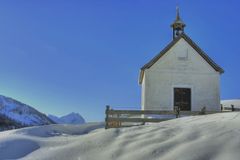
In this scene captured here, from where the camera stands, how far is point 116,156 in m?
10.5

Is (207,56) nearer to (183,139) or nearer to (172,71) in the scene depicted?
(172,71)

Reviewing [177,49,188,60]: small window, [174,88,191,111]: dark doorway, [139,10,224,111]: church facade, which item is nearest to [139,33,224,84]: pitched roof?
[139,10,224,111]: church facade

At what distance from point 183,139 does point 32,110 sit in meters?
178

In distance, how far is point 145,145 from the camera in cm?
1095

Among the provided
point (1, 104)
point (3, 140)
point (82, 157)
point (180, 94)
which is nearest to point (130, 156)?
point (82, 157)

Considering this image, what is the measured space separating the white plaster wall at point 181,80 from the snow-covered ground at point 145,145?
1214 centimetres

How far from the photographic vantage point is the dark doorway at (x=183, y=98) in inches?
1031

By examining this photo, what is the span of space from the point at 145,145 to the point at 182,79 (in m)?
16.0

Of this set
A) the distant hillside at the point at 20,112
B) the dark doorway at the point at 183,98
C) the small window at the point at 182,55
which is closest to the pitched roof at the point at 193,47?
the small window at the point at 182,55

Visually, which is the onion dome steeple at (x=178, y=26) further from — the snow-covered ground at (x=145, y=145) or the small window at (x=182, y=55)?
the snow-covered ground at (x=145, y=145)

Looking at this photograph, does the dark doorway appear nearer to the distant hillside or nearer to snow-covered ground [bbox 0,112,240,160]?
snow-covered ground [bbox 0,112,240,160]

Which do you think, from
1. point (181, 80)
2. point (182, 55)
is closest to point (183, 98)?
point (181, 80)

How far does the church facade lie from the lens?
2609 cm

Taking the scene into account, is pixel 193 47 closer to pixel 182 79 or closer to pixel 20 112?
pixel 182 79
